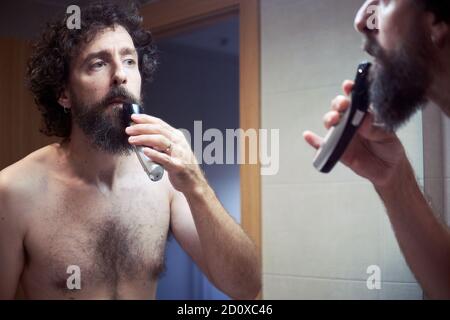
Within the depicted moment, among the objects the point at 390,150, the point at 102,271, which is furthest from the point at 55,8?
the point at 390,150

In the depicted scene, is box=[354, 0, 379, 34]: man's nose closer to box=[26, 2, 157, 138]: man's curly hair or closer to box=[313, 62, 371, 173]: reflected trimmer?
box=[313, 62, 371, 173]: reflected trimmer

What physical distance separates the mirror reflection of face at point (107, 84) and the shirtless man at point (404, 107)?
0.23 meters

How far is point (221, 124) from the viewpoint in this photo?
0.65m

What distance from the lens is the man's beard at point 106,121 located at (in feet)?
1.82

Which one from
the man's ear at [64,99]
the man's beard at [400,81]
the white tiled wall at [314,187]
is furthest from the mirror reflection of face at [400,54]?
the man's ear at [64,99]

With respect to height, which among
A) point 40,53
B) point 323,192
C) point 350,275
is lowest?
point 350,275

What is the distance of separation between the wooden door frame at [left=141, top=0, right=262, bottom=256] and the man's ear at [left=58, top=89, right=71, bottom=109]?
0.14 meters

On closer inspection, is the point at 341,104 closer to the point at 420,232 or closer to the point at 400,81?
the point at 400,81

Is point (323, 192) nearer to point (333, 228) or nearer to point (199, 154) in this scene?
point (333, 228)

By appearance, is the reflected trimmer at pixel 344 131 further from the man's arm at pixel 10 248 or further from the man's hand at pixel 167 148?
the man's arm at pixel 10 248

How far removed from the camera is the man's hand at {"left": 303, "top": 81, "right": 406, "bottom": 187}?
0.49m

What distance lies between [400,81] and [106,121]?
34 centimetres

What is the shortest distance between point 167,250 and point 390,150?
0.30m

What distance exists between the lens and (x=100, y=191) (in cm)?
58
